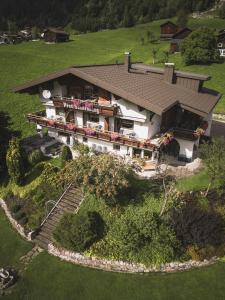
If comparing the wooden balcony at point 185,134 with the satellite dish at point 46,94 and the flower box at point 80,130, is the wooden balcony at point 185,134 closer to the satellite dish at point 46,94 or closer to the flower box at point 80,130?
the flower box at point 80,130

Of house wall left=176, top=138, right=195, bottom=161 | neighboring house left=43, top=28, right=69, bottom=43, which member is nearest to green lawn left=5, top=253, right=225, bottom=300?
house wall left=176, top=138, right=195, bottom=161

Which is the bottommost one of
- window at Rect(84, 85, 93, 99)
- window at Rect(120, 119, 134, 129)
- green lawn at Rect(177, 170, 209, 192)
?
green lawn at Rect(177, 170, 209, 192)

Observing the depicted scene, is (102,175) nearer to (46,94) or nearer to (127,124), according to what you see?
(127,124)

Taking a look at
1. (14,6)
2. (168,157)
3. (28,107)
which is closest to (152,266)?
(168,157)

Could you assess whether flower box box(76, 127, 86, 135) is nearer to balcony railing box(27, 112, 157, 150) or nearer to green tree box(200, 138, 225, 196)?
balcony railing box(27, 112, 157, 150)

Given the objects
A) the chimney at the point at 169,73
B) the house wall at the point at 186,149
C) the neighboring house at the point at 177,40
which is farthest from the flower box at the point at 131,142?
the neighboring house at the point at 177,40
